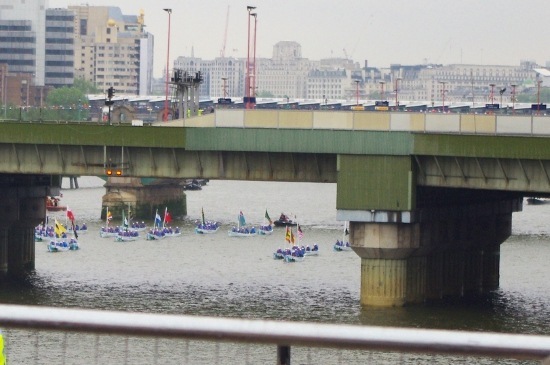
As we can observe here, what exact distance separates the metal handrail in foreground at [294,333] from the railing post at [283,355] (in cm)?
12

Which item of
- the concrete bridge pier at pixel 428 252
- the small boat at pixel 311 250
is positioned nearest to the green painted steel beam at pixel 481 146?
the concrete bridge pier at pixel 428 252

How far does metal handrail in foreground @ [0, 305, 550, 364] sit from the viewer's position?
997 cm

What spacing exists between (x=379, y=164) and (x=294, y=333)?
60346 mm

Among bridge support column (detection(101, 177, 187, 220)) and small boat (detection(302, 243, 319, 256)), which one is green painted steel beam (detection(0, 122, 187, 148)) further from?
bridge support column (detection(101, 177, 187, 220))

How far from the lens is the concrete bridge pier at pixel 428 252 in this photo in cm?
6812

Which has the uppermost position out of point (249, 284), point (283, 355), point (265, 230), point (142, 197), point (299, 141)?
point (299, 141)

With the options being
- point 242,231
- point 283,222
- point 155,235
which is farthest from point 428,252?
point 283,222

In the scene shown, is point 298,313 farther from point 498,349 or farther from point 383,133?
point 498,349

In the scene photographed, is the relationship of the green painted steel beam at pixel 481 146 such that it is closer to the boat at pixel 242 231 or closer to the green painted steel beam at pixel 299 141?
the green painted steel beam at pixel 299 141

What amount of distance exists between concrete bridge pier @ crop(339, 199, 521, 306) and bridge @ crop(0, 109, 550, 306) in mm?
56

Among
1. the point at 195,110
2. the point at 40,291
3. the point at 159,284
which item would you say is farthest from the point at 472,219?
the point at 195,110

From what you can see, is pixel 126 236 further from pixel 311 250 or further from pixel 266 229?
pixel 311 250

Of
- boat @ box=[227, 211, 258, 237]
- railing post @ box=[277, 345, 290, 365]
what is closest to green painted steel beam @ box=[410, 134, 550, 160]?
railing post @ box=[277, 345, 290, 365]

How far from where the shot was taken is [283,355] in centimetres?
1061
